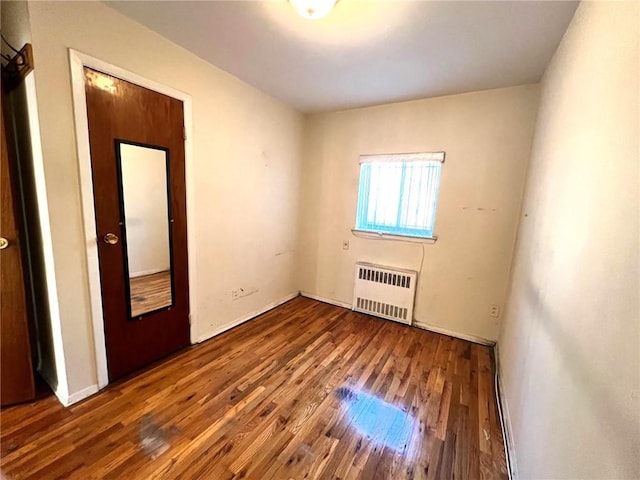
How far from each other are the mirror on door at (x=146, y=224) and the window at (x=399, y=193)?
6.56ft

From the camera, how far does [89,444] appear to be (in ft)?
4.64

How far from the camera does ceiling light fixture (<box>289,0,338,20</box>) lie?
4.45 ft

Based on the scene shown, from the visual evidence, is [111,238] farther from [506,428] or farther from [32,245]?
[506,428]

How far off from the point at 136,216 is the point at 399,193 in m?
2.40

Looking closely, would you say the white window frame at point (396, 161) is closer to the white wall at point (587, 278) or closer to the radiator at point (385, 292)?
the radiator at point (385, 292)

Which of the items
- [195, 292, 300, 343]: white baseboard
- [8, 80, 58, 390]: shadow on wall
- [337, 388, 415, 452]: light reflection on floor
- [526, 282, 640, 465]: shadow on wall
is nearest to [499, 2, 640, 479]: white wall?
[526, 282, 640, 465]: shadow on wall

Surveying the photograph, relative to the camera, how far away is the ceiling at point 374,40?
1.47 metres

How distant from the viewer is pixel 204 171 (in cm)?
227

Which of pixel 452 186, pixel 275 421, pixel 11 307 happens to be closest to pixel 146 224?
pixel 11 307

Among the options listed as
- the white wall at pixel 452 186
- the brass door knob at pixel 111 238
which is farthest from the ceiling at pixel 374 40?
the brass door knob at pixel 111 238

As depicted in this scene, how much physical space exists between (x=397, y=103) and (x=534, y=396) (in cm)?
267

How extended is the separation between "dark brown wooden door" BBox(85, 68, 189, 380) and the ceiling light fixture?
1.15m

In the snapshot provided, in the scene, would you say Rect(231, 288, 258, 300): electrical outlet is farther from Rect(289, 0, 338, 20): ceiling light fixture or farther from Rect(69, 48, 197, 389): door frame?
Rect(289, 0, 338, 20): ceiling light fixture

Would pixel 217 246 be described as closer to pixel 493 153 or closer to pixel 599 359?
pixel 599 359
